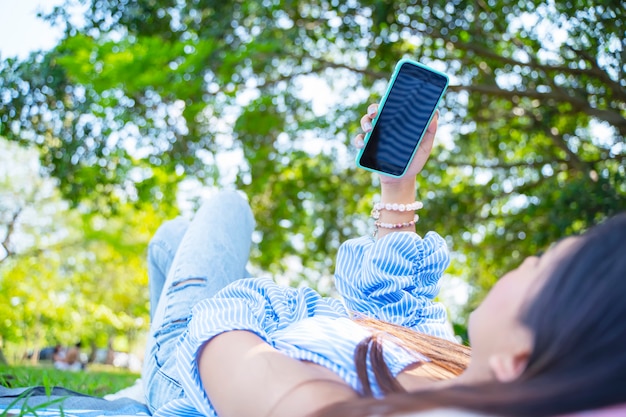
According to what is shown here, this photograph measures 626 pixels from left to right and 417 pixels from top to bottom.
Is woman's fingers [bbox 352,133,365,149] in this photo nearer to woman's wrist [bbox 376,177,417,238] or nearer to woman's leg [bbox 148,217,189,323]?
woman's wrist [bbox 376,177,417,238]

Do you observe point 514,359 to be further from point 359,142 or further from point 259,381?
point 359,142

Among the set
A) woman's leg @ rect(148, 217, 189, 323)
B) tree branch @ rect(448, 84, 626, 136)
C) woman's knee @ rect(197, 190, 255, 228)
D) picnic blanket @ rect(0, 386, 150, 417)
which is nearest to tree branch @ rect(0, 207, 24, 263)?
tree branch @ rect(448, 84, 626, 136)

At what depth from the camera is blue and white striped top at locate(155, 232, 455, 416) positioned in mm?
1567

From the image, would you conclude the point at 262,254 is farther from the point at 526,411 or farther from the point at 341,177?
the point at 526,411

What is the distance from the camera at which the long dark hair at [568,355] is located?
3.49ft

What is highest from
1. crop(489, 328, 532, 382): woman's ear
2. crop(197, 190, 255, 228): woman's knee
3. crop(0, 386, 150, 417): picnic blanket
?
crop(197, 190, 255, 228): woman's knee

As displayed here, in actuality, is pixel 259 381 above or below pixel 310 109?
below

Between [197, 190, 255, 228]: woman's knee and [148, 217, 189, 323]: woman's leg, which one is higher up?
[197, 190, 255, 228]: woman's knee

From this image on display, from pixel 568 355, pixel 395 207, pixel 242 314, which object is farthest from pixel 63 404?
pixel 568 355

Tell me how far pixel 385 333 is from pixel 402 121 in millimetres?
877

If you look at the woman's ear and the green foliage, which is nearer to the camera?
the woman's ear

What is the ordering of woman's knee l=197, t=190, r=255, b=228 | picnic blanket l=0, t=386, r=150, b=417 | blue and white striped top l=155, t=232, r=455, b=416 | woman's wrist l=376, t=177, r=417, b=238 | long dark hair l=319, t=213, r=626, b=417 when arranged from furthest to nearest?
1. woman's knee l=197, t=190, r=255, b=228
2. woman's wrist l=376, t=177, r=417, b=238
3. picnic blanket l=0, t=386, r=150, b=417
4. blue and white striped top l=155, t=232, r=455, b=416
5. long dark hair l=319, t=213, r=626, b=417

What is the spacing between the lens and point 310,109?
890 centimetres

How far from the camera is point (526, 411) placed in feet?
3.46
